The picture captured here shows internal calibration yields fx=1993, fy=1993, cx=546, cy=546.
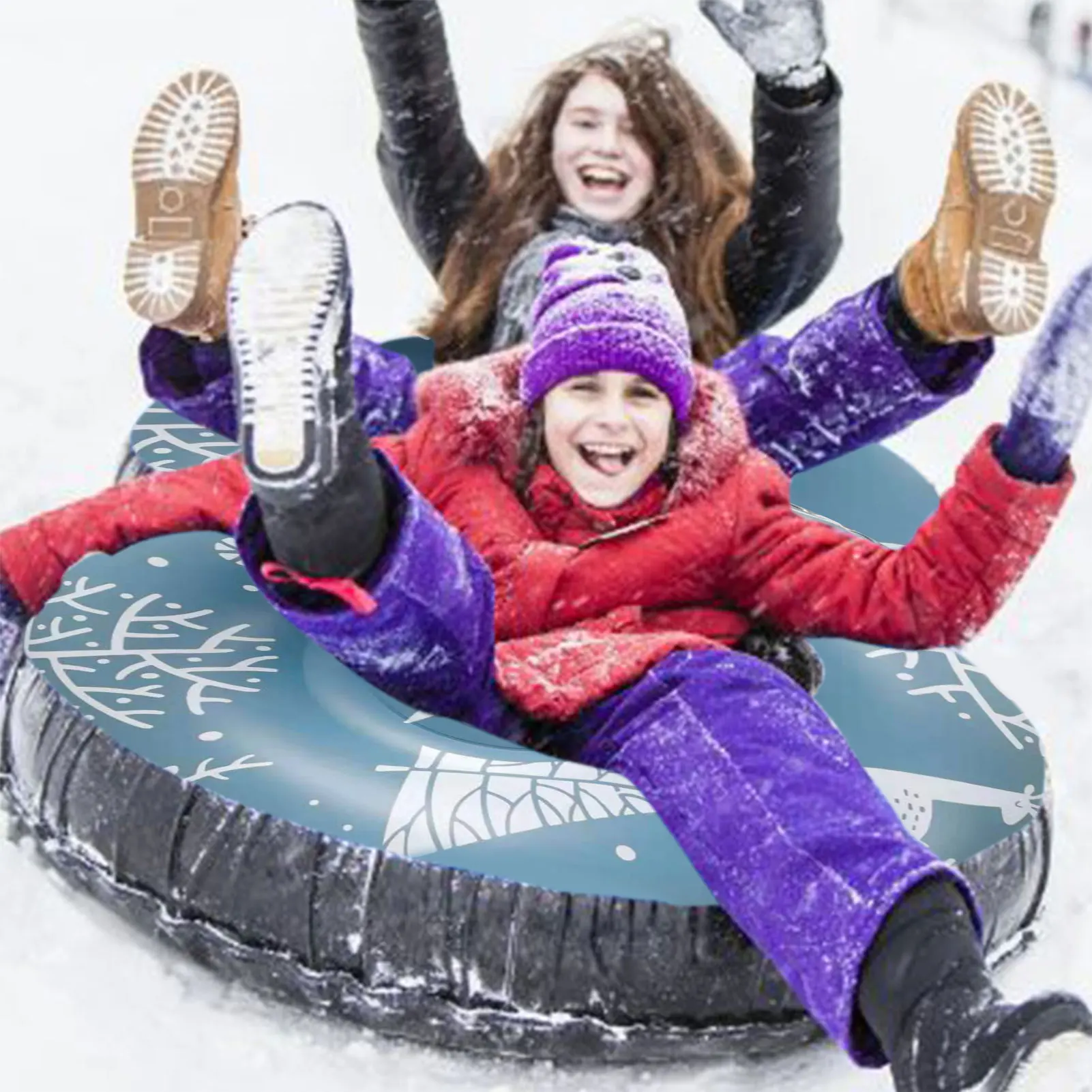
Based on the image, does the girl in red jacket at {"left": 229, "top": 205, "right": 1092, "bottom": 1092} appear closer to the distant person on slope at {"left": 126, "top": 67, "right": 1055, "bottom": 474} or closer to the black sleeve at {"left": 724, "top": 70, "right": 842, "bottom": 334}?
the distant person on slope at {"left": 126, "top": 67, "right": 1055, "bottom": 474}

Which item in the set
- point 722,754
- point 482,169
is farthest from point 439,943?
point 482,169

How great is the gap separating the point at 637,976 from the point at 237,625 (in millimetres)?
702

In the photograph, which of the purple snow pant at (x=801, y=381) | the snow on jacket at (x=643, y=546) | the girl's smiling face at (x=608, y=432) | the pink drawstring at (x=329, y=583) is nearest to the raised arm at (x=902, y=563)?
the snow on jacket at (x=643, y=546)

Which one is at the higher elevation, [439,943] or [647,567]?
[647,567]

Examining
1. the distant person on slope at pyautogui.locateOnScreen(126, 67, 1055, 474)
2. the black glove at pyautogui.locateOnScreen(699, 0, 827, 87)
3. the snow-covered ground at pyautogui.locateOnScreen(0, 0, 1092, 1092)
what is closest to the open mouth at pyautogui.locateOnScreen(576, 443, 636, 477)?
the distant person on slope at pyautogui.locateOnScreen(126, 67, 1055, 474)

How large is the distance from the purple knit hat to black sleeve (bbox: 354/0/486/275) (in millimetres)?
976

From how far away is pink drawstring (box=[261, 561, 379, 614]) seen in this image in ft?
6.04

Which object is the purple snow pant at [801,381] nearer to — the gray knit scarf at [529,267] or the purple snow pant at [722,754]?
the gray knit scarf at [529,267]

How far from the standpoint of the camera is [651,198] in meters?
3.11

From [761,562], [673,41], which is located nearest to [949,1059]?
[761,562]

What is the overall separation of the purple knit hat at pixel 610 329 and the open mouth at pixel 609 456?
89 mm

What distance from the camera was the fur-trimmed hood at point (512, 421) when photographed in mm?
2332

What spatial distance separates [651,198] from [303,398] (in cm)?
146

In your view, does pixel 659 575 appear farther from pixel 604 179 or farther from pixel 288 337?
pixel 604 179
